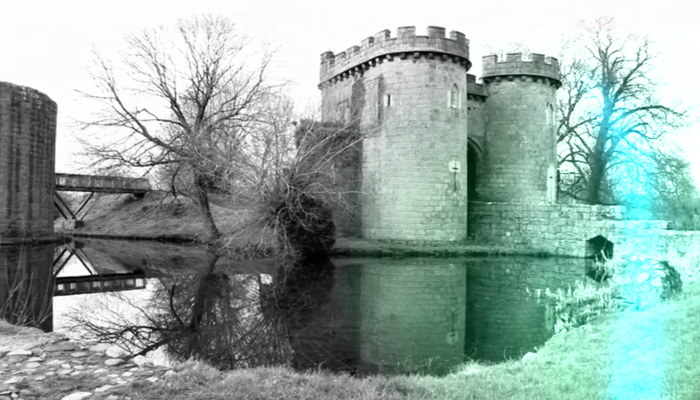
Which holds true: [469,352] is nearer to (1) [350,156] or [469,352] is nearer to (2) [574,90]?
(1) [350,156]

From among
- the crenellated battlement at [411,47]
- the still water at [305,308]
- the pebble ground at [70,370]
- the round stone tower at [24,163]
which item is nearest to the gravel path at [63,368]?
the pebble ground at [70,370]

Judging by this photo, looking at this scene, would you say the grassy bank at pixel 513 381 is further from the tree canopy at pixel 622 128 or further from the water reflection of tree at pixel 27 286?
the tree canopy at pixel 622 128

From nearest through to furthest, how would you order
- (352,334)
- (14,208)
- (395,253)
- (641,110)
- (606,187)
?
1. (352,334)
2. (395,253)
3. (14,208)
4. (641,110)
5. (606,187)

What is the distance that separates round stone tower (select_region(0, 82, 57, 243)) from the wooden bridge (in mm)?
3276

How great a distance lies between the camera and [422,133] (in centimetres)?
1875

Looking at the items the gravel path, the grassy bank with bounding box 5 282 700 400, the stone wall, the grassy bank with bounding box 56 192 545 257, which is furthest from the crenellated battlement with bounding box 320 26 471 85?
the gravel path

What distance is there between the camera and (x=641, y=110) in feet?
81.9

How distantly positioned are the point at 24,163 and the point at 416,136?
16004 millimetres

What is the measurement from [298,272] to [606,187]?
19.2 m

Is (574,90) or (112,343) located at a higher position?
(574,90)

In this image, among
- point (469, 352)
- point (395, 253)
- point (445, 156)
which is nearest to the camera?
point (469, 352)

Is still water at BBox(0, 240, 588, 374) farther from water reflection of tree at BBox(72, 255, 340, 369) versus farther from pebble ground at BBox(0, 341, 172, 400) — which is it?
pebble ground at BBox(0, 341, 172, 400)

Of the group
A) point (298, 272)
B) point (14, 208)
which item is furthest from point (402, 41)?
point (14, 208)

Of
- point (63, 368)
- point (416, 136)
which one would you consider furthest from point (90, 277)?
point (416, 136)
